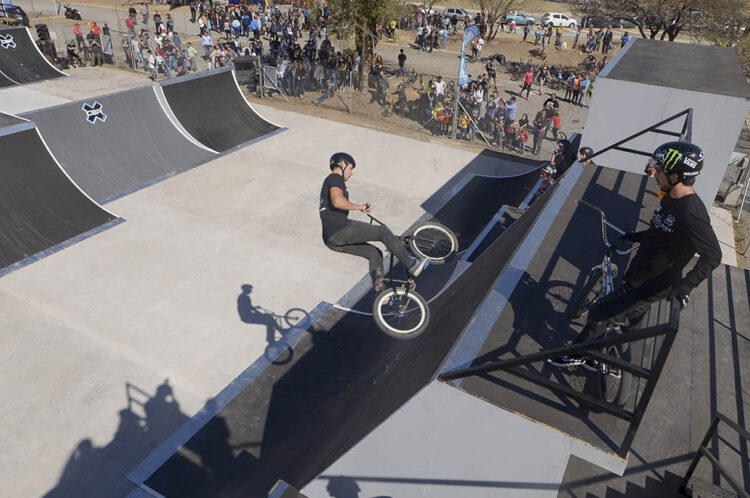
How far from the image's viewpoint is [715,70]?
12602 mm

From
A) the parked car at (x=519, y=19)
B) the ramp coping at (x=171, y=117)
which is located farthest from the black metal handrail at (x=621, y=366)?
the parked car at (x=519, y=19)

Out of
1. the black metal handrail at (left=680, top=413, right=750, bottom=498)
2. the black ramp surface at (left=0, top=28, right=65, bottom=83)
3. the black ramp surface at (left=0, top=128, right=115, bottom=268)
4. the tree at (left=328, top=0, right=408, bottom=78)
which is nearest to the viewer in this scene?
the black metal handrail at (left=680, top=413, right=750, bottom=498)

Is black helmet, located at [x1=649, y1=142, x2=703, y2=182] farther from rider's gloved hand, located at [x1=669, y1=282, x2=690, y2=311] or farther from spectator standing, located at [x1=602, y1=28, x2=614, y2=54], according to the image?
spectator standing, located at [x1=602, y1=28, x2=614, y2=54]

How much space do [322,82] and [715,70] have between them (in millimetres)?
17070

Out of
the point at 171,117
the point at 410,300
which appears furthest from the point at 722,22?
the point at 410,300

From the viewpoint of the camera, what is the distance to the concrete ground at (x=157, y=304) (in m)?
8.05

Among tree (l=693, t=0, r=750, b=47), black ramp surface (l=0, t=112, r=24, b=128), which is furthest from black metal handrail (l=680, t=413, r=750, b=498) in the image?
tree (l=693, t=0, r=750, b=47)

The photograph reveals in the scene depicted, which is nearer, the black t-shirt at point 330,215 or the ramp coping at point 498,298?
the ramp coping at point 498,298

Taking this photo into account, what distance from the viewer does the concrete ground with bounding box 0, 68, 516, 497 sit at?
8055 millimetres

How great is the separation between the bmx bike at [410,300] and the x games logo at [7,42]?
1088 inches

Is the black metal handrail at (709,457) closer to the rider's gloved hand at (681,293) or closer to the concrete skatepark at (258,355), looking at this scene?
the concrete skatepark at (258,355)

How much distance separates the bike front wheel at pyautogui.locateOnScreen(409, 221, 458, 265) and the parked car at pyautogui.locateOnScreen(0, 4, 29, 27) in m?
38.3

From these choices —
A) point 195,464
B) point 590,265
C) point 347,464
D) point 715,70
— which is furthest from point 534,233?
point 715,70

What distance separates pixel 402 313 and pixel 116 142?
43.9ft
